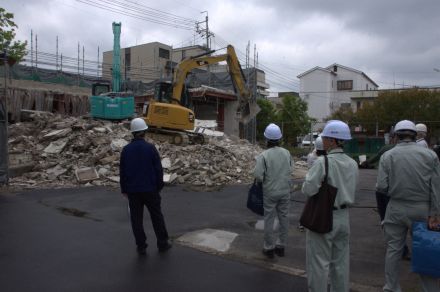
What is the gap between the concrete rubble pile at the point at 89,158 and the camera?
47.5ft

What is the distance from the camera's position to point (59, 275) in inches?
204

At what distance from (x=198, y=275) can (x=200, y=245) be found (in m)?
1.54

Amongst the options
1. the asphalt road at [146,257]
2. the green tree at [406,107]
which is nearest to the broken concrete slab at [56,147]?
the asphalt road at [146,257]

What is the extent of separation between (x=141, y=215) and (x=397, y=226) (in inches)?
138

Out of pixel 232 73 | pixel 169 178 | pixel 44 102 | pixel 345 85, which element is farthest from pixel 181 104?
pixel 345 85

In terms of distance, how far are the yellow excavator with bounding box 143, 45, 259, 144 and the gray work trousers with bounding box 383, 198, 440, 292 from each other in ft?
49.7

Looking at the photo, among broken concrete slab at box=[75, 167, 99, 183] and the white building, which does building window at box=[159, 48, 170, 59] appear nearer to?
the white building

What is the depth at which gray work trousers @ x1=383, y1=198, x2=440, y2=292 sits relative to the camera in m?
4.43

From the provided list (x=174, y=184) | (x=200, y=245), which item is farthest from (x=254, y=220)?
(x=174, y=184)

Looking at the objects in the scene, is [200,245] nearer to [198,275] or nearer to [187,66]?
[198,275]

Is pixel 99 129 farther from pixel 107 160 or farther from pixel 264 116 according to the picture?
pixel 264 116

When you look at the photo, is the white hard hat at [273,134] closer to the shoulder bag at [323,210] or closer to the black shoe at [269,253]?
the black shoe at [269,253]

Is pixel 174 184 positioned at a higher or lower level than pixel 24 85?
lower

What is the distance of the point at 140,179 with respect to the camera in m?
6.07
